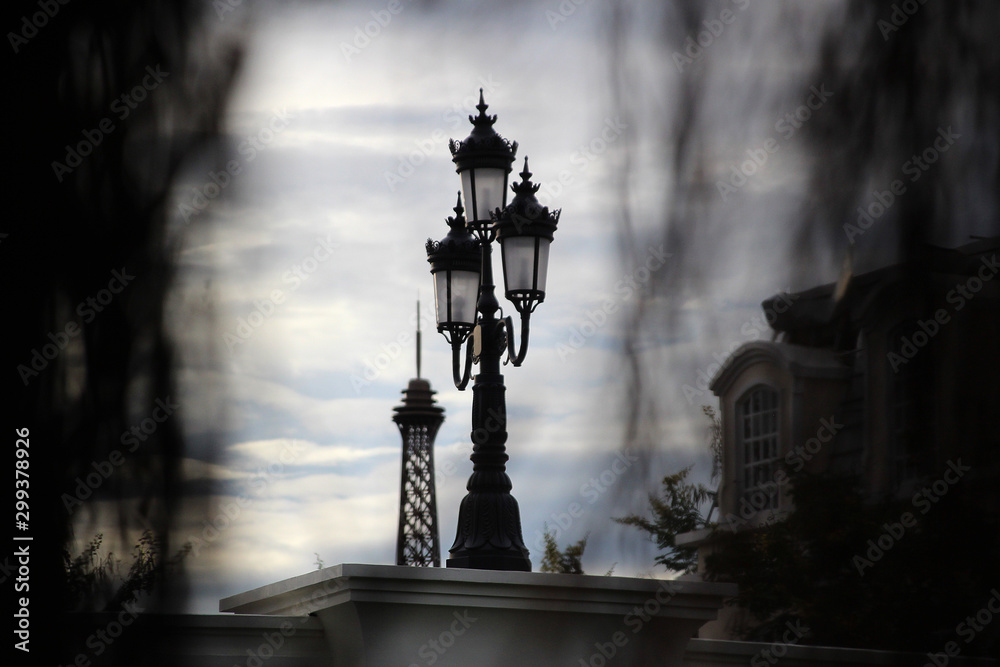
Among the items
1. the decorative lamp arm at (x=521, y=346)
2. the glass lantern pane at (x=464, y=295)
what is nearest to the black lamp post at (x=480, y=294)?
the glass lantern pane at (x=464, y=295)

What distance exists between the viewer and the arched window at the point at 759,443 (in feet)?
1.46

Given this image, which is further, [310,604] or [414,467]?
[414,467]

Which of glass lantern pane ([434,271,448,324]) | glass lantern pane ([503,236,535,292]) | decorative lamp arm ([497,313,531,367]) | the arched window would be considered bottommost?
the arched window

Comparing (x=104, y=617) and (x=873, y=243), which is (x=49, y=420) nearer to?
(x=104, y=617)

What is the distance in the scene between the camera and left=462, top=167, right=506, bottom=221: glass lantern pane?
202 inches

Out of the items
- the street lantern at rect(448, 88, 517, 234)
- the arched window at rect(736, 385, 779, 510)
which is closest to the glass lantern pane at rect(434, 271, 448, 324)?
the street lantern at rect(448, 88, 517, 234)

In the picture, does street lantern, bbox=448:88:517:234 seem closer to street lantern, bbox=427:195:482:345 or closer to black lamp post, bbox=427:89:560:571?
black lamp post, bbox=427:89:560:571

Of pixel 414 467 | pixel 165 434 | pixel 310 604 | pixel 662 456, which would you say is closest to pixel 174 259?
pixel 165 434

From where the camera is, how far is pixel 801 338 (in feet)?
1.46

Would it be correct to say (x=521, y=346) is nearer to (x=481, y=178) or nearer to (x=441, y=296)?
(x=481, y=178)

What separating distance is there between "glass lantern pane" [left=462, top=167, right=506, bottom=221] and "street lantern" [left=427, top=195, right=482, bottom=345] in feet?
2.02

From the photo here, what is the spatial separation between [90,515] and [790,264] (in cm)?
34

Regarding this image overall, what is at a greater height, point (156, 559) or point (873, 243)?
point (873, 243)

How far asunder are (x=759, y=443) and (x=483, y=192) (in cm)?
478
